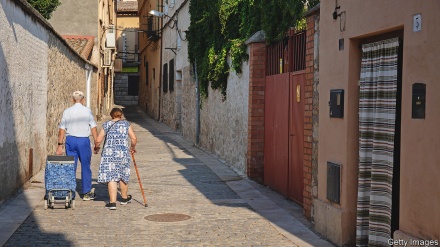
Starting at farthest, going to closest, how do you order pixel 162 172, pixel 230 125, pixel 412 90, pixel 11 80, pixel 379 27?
1. pixel 230 125
2. pixel 162 172
3. pixel 11 80
4. pixel 379 27
5. pixel 412 90

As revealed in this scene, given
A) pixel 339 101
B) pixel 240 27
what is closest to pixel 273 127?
pixel 240 27

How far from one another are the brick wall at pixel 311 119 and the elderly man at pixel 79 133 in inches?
132

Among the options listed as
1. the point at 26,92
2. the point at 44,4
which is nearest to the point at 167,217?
the point at 26,92

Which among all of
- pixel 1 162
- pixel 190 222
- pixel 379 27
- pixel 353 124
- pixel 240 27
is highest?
pixel 240 27

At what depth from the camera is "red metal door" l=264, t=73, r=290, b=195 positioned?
9.85m

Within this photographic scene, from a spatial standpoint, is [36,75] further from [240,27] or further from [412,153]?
[412,153]

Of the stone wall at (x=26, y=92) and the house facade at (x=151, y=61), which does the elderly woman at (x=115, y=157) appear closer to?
the stone wall at (x=26, y=92)

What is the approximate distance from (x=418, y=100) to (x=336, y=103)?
1678 mm

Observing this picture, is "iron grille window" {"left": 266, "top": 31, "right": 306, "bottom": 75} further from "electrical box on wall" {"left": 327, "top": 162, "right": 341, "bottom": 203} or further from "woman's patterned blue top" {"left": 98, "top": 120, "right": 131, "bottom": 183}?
"woman's patterned blue top" {"left": 98, "top": 120, "right": 131, "bottom": 183}

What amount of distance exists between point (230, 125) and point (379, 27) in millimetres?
8174

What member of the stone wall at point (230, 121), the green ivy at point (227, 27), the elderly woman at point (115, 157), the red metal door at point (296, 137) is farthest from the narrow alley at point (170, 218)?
the green ivy at point (227, 27)

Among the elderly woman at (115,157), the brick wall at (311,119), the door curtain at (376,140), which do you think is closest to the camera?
the door curtain at (376,140)

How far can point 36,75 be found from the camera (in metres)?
11.3

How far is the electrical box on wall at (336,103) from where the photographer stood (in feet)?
21.6
